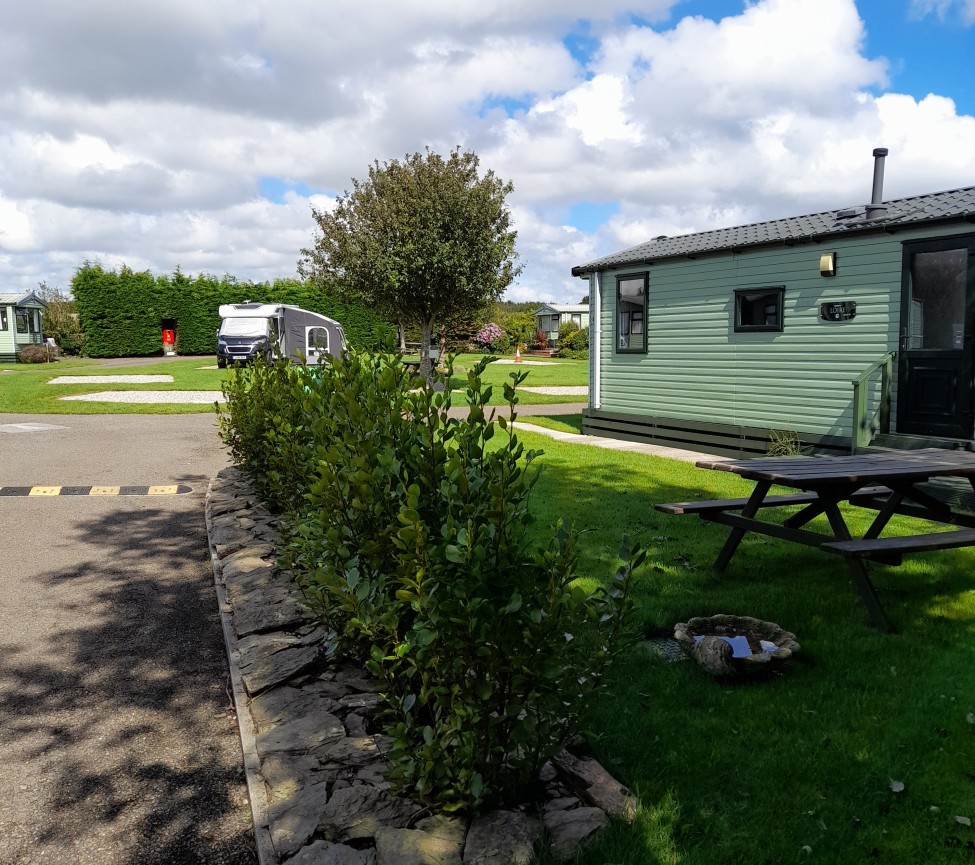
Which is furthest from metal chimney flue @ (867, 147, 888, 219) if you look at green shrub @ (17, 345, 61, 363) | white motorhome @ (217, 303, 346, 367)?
green shrub @ (17, 345, 61, 363)

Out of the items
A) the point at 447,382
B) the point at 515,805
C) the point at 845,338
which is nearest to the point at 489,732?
the point at 515,805

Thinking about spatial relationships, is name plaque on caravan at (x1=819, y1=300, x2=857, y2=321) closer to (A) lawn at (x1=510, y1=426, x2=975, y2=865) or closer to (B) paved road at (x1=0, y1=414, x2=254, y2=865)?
(A) lawn at (x1=510, y1=426, x2=975, y2=865)

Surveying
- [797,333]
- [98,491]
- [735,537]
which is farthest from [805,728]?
[797,333]

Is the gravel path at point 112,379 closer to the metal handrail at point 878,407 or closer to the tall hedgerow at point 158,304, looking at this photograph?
the tall hedgerow at point 158,304

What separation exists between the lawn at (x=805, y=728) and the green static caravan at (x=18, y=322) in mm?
45966

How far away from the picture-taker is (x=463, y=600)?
242 centimetres

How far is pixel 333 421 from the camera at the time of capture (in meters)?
3.89

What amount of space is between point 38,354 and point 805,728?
140 feet

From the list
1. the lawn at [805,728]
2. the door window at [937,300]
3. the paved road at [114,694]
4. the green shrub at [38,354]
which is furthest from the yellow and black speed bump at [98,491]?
the green shrub at [38,354]

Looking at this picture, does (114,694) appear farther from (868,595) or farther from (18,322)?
(18,322)

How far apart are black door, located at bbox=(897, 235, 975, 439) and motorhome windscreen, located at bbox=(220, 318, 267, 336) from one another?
23197 mm

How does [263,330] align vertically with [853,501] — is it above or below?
above

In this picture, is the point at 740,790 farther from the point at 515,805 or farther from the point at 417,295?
the point at 417,295

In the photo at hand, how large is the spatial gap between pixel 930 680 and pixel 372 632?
2775mm
